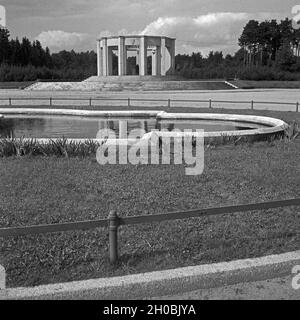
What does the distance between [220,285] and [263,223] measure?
1519mm

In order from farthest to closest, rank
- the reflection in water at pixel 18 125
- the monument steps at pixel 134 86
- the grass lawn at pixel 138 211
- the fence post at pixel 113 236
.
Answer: the monument steps at pixel 134 86 < the reflection in water at pixel 18 125 < the grass lawn at pixel 138 211 < the fence post at pixel 113 236

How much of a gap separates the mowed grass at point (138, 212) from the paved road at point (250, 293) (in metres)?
0.45

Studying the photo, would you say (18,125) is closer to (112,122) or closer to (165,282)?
(112,122)

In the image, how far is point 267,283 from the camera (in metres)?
4.23

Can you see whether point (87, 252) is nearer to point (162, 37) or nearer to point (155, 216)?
point (155, 216)

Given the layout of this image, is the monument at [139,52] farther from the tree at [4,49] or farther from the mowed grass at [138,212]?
the mowed grass at [138,212]

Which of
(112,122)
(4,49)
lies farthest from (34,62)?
(112,122)

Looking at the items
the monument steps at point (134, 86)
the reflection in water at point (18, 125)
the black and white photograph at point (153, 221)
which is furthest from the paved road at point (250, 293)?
the monument steps at point (134, 86)

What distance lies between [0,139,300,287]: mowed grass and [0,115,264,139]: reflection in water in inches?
243

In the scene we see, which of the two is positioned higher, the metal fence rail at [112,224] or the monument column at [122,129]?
the metal fence rail at [112,224]

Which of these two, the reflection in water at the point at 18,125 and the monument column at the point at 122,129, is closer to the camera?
the monument column at the point at 122,129

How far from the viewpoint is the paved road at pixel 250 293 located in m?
3.94

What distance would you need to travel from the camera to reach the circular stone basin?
15203 mm
